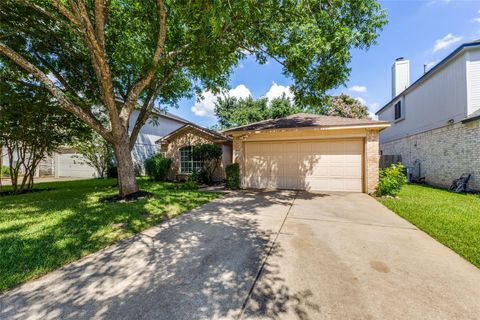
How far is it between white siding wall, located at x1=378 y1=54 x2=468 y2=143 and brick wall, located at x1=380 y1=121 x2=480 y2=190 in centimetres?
46

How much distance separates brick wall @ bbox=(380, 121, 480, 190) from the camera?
7.96m

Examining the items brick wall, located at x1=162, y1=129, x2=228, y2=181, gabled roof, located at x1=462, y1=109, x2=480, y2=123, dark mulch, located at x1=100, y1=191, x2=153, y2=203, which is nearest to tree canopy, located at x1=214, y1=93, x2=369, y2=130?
brick wall, located at x1=162, y1=129, x2=228, y2=181

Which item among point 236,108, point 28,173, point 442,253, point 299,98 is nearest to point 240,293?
point 442,253

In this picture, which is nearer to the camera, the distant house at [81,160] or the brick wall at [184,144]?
the brick wall at [184,144]

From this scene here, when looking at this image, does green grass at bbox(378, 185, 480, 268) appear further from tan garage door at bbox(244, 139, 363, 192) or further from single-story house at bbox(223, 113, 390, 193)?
tan garage door at bbox(244, 139, 363, 192)

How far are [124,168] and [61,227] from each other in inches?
110

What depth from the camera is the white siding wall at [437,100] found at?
28.1ft

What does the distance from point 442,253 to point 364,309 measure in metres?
2.26

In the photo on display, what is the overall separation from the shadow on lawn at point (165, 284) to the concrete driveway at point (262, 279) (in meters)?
0.01

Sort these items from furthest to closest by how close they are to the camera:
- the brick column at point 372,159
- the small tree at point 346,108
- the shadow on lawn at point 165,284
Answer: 1. the small tree at point 346,108
2. the brick column at point 372,159
3. the shadow on lawn at point 165,284

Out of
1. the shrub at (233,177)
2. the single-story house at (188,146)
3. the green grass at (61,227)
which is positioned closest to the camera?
the green grass at (61,227)

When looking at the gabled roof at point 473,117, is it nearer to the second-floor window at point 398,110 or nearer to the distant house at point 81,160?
the second-floor window at point 398,110

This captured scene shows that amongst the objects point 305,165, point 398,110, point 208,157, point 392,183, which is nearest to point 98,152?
point 208,157

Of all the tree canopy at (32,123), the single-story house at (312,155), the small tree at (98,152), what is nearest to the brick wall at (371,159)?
the single-story house at (312,155)
